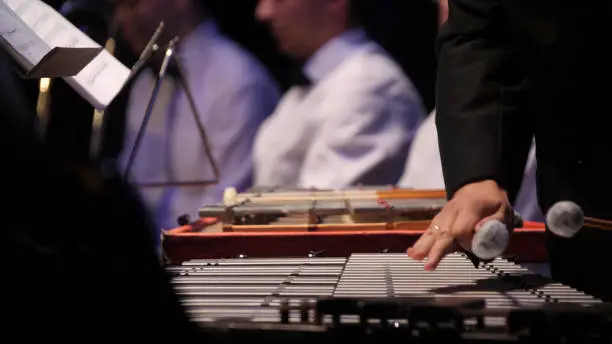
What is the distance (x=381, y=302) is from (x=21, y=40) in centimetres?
132

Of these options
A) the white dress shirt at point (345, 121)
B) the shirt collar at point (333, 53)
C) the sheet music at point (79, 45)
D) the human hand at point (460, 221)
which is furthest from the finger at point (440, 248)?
the shirt collar at point (333, 53)

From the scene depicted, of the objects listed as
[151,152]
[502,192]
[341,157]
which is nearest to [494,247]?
[502,192]

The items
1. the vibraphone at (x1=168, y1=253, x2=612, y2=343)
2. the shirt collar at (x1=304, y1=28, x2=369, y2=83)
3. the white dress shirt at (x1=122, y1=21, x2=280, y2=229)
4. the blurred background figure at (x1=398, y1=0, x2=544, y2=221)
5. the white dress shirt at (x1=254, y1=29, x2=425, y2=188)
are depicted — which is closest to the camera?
the vibraphone at (x1=168, y1=253, x2=612, y2=343)

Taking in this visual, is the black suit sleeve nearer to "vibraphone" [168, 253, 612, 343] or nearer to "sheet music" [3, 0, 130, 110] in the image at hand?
"vibraphone" [168, 253, 612, 343]

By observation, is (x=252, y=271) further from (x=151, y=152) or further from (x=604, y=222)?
(x=151, y=152)

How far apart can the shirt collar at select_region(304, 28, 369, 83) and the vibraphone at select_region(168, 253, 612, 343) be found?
3408 millimetres

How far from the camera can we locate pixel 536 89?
2.01 m

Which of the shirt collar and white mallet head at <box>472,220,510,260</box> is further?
the shirt collar

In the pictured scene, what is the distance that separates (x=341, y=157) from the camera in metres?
4.88

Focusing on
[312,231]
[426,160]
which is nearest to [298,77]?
[426,160]

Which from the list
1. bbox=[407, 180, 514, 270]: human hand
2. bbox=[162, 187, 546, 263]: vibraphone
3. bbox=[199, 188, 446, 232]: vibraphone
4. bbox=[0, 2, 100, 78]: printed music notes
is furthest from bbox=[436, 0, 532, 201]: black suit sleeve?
bbox=[0, 2, 100, 78]: printed music notes

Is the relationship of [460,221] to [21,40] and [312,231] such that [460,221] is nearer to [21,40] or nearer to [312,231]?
[312,231]

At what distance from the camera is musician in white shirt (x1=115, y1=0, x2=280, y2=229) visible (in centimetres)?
534

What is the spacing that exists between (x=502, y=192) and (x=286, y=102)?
366 centimetres
